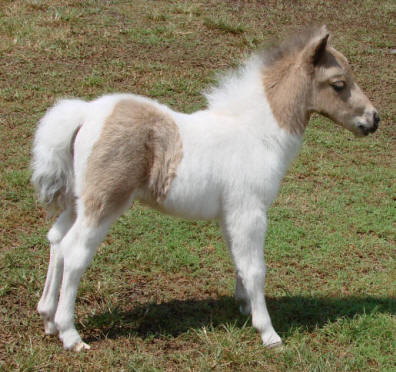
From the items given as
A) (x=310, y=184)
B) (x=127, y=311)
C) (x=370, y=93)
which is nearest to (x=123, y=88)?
(x=310, y=184)

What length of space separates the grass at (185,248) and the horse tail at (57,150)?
93 cm

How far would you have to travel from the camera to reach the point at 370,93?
906 centimetres

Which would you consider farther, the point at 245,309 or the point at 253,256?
the point at 245,309

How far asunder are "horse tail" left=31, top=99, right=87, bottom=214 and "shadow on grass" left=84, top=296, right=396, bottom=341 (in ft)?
3.11

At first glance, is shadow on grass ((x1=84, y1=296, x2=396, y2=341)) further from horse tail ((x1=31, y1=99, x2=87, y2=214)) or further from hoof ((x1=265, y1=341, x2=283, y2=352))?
horse tail ((x1=31, y1=99, x2=87, y2=214))

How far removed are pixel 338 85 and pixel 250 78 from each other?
0.60m

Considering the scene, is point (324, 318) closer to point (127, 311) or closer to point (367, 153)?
point (127, 311)

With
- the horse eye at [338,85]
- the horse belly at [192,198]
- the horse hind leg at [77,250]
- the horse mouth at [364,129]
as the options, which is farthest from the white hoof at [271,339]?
the horse eye at [338,85]

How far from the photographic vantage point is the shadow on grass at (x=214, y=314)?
153 inches

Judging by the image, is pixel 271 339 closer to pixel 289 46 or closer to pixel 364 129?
pixel 364 129

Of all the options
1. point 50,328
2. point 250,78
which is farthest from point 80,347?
point 250,78

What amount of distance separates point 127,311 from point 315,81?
2.09 metres

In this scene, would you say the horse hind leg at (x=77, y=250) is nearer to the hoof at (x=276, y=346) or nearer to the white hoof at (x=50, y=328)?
the white hoof at (x=50, y=328)

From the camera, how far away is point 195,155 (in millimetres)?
3619
